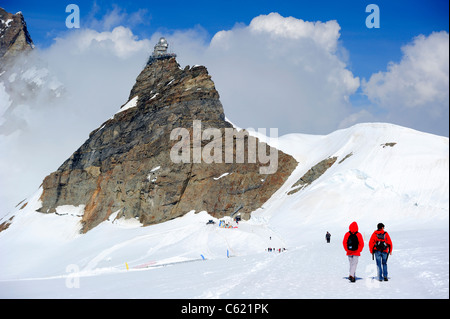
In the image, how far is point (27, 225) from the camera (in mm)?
69688

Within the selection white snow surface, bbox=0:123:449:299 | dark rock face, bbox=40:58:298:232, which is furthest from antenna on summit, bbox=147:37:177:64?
white snow surface, bbox=0:123:449:299

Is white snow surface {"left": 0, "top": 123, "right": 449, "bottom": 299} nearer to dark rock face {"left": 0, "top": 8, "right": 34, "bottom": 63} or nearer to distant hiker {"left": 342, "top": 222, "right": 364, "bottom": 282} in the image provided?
distant hiker {"left": 342, "top": 222, "right": 364, "bottom": 282}

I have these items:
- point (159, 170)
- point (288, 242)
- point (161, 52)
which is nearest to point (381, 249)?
point (288, 242)

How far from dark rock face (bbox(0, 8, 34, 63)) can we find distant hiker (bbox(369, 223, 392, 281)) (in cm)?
14555

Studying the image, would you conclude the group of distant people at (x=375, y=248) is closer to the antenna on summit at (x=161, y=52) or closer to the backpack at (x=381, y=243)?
the backpack at (x=381, y=243)

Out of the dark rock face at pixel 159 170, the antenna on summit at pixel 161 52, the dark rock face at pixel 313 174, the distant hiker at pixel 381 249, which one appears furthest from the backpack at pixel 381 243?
the antenna on summit at pixel 161 52

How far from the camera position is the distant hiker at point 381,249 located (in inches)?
471

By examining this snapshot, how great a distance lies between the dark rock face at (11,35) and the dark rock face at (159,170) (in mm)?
77128

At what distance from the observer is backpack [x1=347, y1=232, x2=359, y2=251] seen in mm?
12359

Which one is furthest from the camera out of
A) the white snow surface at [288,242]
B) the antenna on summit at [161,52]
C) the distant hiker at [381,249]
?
the antenna on summit at [161,52]

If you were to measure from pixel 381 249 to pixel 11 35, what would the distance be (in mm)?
151342
